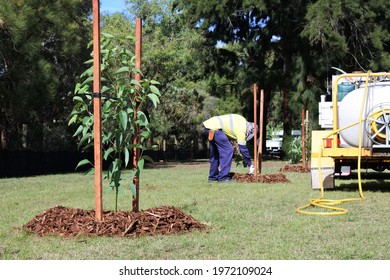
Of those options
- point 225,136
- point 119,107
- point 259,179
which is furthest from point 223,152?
point 119,107

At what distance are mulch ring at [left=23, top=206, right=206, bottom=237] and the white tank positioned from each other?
14.6ft

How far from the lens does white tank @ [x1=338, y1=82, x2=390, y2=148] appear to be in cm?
977

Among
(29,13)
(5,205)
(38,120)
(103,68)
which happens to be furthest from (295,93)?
(103,68)

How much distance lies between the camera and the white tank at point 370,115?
9.77m

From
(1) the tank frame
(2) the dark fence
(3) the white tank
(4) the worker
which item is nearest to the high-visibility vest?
(4) the worker

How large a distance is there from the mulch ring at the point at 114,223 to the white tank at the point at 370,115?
444cm

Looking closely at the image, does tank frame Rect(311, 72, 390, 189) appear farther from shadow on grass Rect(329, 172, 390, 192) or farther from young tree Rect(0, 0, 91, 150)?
young tree Rect(0, 0, 91, 150)

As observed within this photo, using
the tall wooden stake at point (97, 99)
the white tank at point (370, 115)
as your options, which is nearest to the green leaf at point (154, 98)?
the tall wooden stake at point (97, 99)

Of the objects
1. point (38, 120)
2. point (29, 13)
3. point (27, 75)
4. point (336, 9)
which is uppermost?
point (336, 9)

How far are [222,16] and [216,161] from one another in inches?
685

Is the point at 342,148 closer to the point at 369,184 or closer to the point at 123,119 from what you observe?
the point at 369,184

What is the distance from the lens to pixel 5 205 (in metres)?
9.69

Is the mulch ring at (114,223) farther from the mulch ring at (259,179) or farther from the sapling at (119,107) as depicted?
the mulch ring at (259,179)
